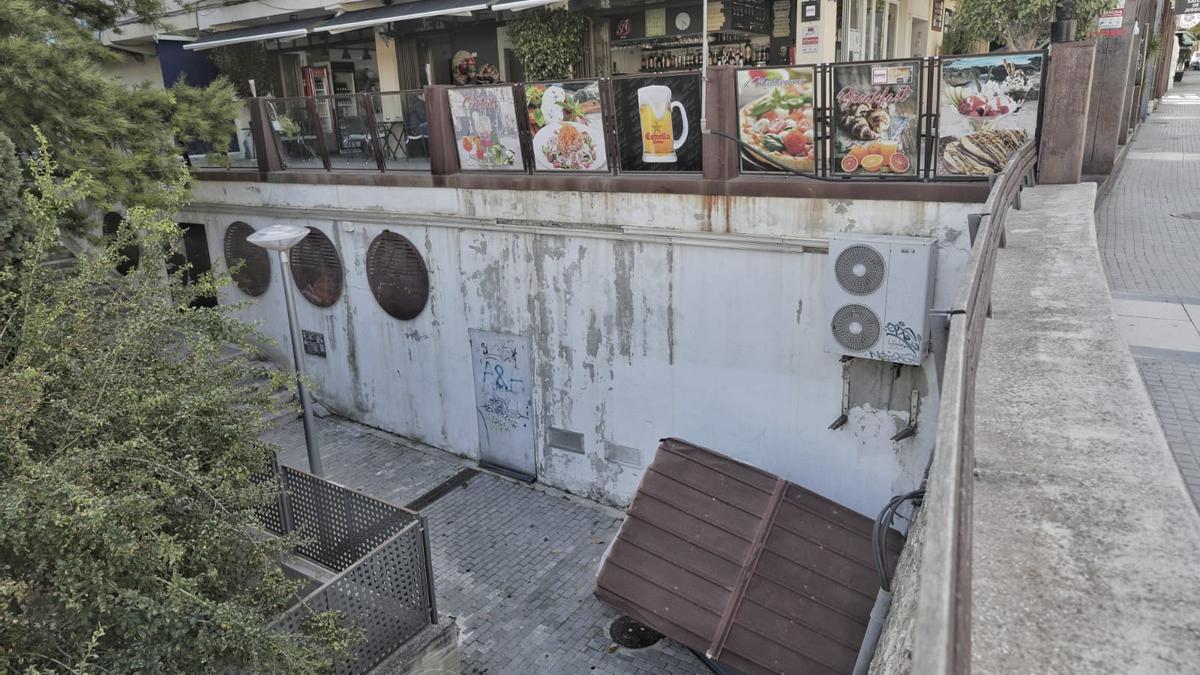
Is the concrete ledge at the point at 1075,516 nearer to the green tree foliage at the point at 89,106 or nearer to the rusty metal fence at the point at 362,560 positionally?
Result: the rusty metal fence at the point at 362,560

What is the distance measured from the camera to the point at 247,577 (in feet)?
18.5

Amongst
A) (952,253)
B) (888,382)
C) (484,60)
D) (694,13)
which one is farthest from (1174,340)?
(484,60)

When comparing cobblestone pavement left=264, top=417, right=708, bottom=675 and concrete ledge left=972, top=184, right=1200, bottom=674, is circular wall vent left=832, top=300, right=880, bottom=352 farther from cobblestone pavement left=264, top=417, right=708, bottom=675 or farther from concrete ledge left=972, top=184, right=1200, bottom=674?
cobblestone pavement left=264, top=417, right=708, bottom=675

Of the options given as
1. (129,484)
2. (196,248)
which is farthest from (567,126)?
(196,248)

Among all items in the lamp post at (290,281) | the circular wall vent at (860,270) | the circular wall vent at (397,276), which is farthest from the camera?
Result: the circular wall vent at (397,276)

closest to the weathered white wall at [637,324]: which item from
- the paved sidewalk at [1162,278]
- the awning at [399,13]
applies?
the paved sidewalk at [1162,278]

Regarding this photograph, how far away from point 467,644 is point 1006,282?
6535 millimetres

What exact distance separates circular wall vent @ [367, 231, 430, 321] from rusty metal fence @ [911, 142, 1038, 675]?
984 centimetres

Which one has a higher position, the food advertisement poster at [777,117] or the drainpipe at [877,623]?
the food advertisement poster at [777,117]

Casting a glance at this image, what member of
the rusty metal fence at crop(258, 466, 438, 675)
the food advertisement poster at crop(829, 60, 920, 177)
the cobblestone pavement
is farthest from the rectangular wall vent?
the food advertisement poster at crop(829, 60, 920, 177)

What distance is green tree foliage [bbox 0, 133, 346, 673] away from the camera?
450cm

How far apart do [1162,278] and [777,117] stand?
421cm

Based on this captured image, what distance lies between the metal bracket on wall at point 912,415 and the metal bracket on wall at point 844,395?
63cm

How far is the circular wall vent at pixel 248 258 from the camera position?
1448 cm
